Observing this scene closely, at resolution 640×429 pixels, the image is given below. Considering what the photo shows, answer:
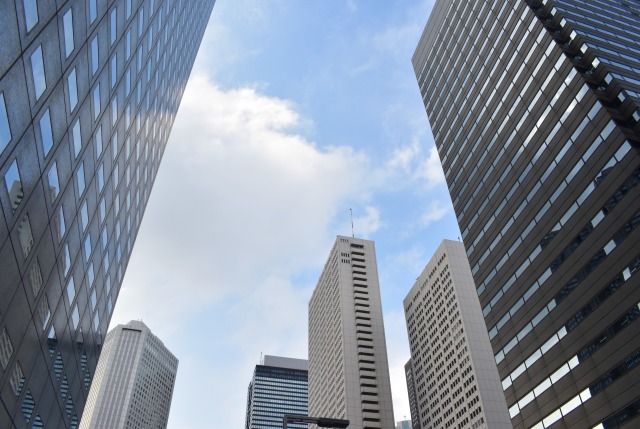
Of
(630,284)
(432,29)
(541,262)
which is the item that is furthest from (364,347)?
(630,284)

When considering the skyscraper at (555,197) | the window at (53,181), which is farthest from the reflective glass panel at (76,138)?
the skyscraper at (555,197)

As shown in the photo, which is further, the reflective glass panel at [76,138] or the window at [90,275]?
the window at [90,275]

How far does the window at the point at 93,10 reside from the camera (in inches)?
971

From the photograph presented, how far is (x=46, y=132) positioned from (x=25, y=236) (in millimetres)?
4118

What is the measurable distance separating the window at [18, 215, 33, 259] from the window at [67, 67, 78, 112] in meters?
5.97

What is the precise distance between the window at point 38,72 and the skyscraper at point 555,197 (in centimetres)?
4301

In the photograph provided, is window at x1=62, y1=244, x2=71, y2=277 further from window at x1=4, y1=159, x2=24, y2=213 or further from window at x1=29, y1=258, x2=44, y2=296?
window at x1=4, y1=159, x2=24, y2=213

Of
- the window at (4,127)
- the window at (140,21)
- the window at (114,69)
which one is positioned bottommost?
the window at (4,127)

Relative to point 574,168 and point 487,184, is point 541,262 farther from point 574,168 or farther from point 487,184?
point 487,184

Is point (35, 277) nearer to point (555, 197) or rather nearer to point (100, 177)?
point (100, 177)

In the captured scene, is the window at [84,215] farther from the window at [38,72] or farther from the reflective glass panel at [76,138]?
the window at [38,72]


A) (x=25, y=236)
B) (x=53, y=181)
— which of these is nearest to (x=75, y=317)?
(x=53, y=181)

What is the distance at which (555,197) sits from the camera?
54656 millimetres

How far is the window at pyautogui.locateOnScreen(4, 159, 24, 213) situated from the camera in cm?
1772
